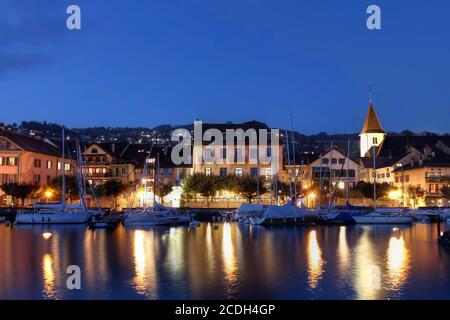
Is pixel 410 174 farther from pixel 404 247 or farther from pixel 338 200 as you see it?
pixel 404 247

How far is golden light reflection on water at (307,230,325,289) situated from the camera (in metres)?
27.4

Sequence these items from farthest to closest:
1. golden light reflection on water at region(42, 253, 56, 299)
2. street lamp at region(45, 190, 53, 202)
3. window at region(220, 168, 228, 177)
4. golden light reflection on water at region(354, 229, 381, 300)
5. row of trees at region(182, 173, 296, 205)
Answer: window at region(220, 168, 228, 177) → street lamp at region(45, 190, 53, 202) → row of trees at region(182, 173, 296, 205) → golden light reflection on water at region(354, 229, 381, 300) → golden light reflection on water at region(42, 253, 56, 299)

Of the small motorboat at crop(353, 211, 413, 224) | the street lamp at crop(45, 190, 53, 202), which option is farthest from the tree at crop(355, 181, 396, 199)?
the street lamp at crop(45, 190, 53, 202)

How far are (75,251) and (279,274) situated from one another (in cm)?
1654

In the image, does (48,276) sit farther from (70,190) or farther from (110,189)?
(110,189)

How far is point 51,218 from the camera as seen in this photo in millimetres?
67125

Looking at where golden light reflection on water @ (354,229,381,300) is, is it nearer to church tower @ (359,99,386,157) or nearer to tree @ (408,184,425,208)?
tree @ (408,184,425,208)

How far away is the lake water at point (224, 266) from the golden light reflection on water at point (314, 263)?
5 centimetres

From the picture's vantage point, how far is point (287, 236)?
53.0m

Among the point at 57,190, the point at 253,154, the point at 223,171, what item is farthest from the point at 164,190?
the point at 253,154

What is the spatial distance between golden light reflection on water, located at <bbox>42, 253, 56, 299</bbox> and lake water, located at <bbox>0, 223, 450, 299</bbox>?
0.14 feet

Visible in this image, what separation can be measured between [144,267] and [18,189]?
54.6 metres

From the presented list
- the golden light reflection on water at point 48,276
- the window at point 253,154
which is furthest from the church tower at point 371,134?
the golden light reflection on water at point 48,276
